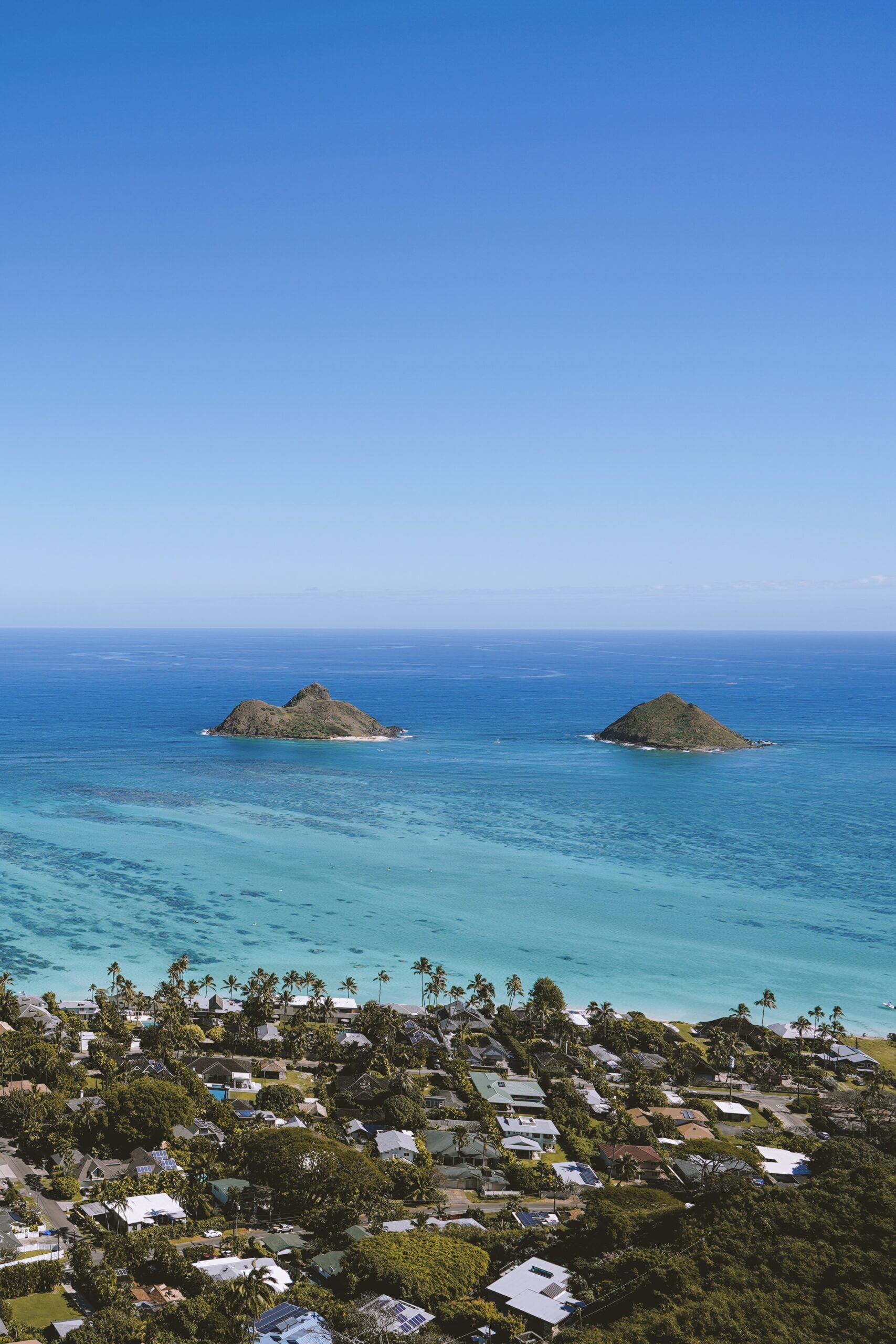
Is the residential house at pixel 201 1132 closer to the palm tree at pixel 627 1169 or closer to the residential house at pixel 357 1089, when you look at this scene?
the residential house at pixel 357 1089

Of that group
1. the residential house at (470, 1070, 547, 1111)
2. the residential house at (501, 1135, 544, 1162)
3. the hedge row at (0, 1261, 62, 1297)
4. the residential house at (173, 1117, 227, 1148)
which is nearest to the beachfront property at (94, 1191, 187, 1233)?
the hedge row at (0, 1261, 62, 1297)

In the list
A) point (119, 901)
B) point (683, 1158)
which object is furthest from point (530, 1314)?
point (119, 901)

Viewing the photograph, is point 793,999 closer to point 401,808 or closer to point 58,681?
point 401,808

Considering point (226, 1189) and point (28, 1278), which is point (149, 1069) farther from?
point (28, 1278)

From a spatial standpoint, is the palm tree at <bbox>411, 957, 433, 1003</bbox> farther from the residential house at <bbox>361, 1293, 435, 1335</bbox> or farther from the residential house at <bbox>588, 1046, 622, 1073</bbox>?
the residential house at <bbox>361, 1293, 435, 1335</bbox>

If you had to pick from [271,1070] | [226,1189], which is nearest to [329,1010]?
[271,1070]

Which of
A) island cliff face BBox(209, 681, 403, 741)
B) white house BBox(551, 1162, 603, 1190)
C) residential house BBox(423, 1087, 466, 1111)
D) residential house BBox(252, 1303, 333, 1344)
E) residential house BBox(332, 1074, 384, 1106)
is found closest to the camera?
residential house BBox(252, 1303, 333, 1344)

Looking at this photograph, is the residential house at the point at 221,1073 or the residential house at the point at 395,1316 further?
the residential house at the point at 221,1073

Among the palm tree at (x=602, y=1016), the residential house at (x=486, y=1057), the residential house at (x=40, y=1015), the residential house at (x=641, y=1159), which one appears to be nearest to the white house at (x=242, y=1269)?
the residential house at (x=641, y=1159)
